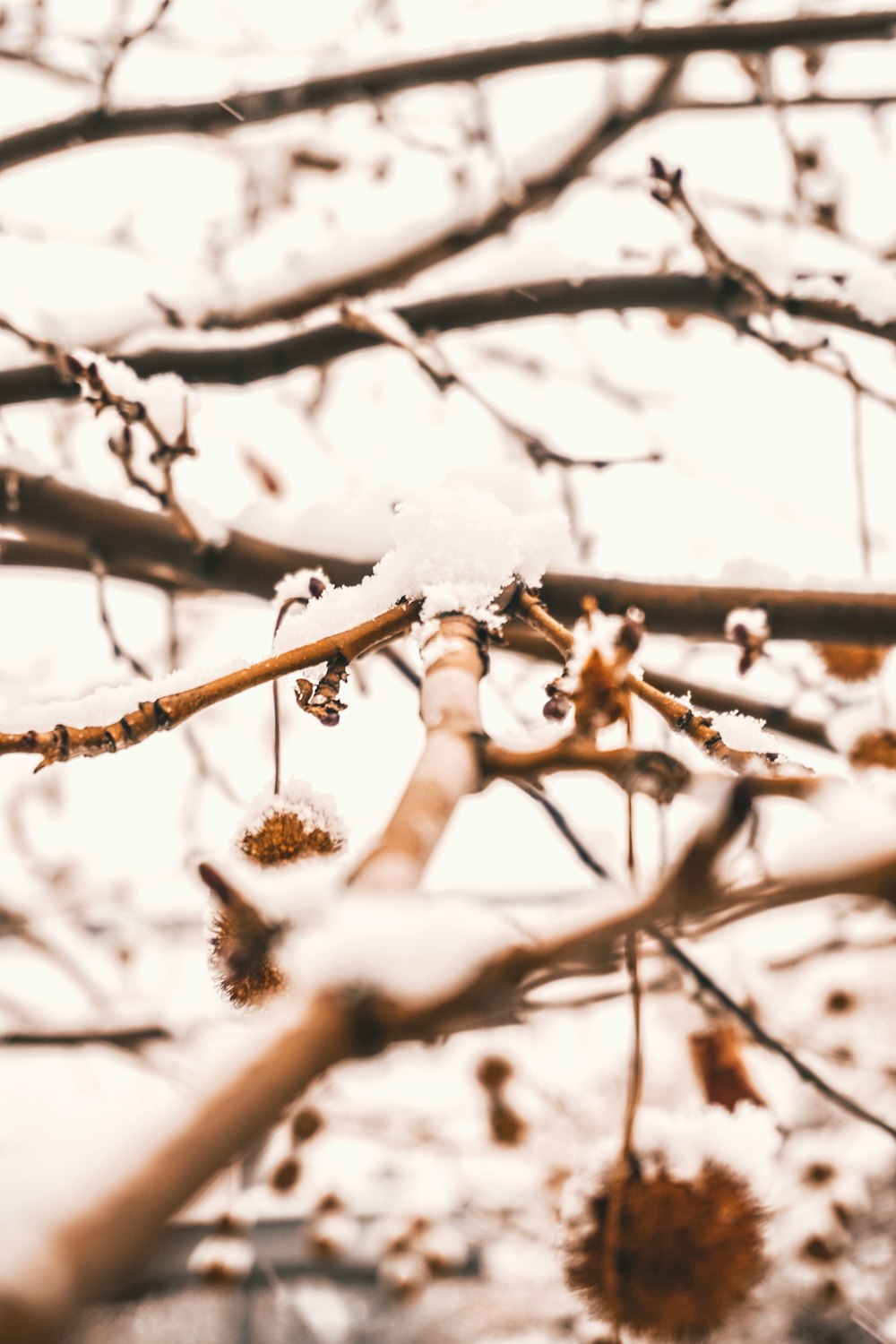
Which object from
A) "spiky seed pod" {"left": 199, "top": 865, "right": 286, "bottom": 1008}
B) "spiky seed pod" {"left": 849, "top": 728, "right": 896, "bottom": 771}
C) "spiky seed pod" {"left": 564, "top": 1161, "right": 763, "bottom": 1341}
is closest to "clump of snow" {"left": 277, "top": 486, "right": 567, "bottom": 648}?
"spiky seed pod" {"left": 199, "top": 865, "right": 286, "bottom": 1008}

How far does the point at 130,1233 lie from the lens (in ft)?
0.83

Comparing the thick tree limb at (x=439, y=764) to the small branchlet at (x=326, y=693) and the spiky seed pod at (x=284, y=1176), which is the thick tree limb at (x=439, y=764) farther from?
the spiky seed pod at (x=284, y=1176)

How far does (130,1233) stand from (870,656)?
2.01 m

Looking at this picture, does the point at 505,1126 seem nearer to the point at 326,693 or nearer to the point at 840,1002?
the point at 840,1002

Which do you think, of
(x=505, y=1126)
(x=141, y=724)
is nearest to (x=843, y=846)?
(x=141, y=724)

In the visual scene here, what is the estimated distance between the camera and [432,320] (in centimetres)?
215

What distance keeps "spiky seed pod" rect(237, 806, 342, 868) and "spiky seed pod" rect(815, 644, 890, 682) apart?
1.47 m

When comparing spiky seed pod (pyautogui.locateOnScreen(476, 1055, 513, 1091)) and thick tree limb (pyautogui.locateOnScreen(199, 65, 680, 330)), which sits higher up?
thick tree limb (pyautogui.locateOnScreen(199, 65, 680, 330))

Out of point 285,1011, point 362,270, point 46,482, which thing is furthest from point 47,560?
point 285,1011

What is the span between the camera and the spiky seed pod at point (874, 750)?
5.56ft

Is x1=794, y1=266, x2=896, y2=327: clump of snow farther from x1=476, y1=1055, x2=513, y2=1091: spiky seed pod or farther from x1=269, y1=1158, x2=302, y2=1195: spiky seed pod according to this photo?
x1=269, y1=1158, x2=302, y2=1195: spiky seed pod

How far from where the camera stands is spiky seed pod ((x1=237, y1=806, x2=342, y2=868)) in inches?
34.2

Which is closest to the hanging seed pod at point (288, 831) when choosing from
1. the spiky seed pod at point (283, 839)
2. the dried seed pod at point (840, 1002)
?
the spiky seed pod at point (283, 839)

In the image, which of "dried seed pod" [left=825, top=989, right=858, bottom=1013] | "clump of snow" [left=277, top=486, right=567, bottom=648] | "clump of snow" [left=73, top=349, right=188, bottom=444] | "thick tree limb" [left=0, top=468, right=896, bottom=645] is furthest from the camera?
"dried seed pod" [left=825, top=989, right=858, bottom=1013]
